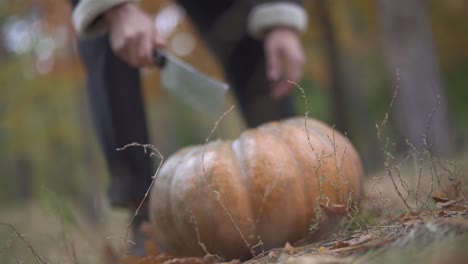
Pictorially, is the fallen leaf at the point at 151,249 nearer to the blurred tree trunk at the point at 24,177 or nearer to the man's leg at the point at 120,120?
the man's leg at the point at 120,120

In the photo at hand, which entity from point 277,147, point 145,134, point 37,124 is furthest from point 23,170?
point 277,147

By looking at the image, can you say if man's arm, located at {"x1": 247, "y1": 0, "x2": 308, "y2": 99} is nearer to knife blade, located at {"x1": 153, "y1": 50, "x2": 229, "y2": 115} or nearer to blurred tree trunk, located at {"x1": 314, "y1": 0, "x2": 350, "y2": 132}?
knife blade, located at {"x1": 153, "y1": 50, "x2": 229, "y2": 115}

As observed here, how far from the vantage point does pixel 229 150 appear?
1740 mm

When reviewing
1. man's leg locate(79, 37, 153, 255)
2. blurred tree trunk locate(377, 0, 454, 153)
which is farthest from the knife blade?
blurred tree trunk locate(377, 0, 454, 153)

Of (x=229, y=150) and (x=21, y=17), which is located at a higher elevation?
(x=21, y=17)

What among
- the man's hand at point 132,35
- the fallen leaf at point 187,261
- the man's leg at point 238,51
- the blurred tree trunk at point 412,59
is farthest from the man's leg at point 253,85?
the blurred tree trunk at point 412,59

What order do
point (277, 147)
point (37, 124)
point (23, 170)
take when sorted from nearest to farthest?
point (277, 147)
point (37, 124)
point (23, 170)

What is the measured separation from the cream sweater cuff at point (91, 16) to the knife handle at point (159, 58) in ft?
0.70

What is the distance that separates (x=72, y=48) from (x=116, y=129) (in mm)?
5944

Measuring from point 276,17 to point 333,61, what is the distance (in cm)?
457

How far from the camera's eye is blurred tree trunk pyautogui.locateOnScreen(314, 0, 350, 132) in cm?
695

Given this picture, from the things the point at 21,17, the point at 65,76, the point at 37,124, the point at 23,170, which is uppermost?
the point at 21,17

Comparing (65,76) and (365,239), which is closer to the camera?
(365,239)

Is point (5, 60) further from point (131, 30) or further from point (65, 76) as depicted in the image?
point (131, 30)
